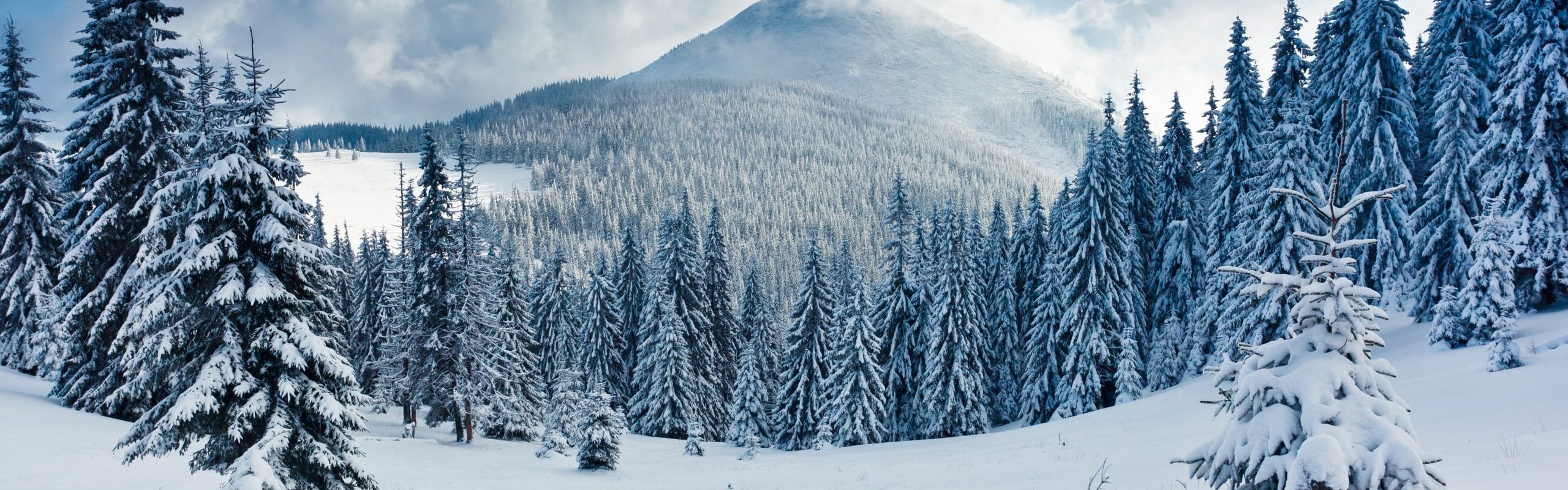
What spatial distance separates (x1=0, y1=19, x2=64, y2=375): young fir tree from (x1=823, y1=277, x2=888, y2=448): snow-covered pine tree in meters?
30.9

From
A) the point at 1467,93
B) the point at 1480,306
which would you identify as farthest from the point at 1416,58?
the point at 1480,306

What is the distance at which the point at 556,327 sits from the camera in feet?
174

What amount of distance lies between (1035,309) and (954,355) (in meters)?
5.67

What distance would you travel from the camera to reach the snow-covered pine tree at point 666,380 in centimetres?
4512

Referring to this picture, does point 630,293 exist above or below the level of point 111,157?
below

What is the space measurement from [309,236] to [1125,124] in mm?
39617

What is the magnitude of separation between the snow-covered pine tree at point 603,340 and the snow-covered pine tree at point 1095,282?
28.3 meters

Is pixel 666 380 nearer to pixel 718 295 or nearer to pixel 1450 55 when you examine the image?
pixel 718 295

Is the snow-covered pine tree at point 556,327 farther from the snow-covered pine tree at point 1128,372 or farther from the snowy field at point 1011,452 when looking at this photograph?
the snow-covered pine tree at point 1128,372

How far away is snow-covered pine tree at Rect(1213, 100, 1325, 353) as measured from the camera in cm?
2655

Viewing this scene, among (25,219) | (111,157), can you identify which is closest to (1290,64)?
(111,157)

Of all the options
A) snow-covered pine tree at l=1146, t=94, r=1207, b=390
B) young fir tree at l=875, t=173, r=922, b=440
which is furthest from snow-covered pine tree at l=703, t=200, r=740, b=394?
snow-covered pine tree at l=1146, t=94, r=1207, b=390

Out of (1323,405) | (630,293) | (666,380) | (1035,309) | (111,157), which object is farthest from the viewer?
(630,293)

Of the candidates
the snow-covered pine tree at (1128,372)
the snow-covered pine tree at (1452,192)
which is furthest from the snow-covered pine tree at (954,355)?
the snow-covered pine tree at (1452,192)
